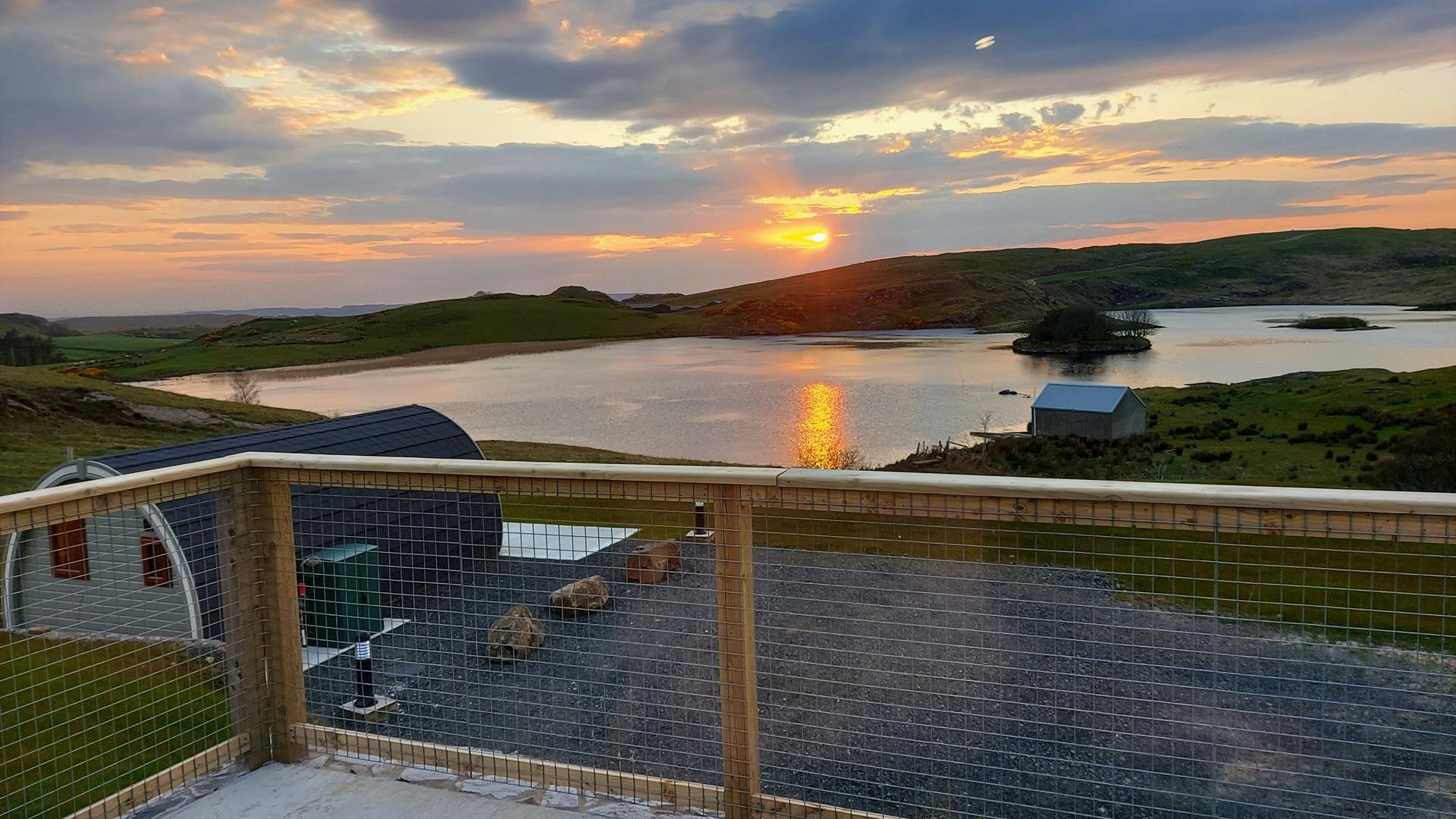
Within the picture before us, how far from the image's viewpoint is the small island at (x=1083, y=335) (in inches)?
3140

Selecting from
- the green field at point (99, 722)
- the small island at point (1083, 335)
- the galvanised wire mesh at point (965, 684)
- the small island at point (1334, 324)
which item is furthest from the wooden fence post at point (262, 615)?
the small island at point (1334, 324)

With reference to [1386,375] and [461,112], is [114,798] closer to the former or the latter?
[461,112]

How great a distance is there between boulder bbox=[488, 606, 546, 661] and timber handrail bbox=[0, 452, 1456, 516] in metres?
3.91

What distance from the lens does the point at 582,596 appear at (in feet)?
26.2

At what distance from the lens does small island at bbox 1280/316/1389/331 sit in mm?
94812

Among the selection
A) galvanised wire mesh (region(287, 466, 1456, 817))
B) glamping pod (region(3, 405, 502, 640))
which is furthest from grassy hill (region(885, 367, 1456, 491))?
glamping pod (region(3, 405, 502, 640))

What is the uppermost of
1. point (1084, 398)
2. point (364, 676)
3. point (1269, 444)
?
point (364, 676)

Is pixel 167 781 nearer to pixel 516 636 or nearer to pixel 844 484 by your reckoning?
pixel 844 484

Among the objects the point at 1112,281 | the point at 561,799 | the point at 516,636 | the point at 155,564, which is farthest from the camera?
the point at 1112,281

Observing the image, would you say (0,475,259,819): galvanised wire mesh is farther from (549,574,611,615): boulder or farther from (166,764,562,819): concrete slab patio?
(549,574,611,615): boulder

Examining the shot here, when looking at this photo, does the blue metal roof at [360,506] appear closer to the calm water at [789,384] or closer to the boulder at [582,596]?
the boulder at [582,596]

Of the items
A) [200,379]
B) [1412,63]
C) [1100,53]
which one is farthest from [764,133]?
[200,379]

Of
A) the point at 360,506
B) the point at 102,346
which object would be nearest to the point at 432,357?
the point at 102,346

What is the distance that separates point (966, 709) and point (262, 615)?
168 inches
